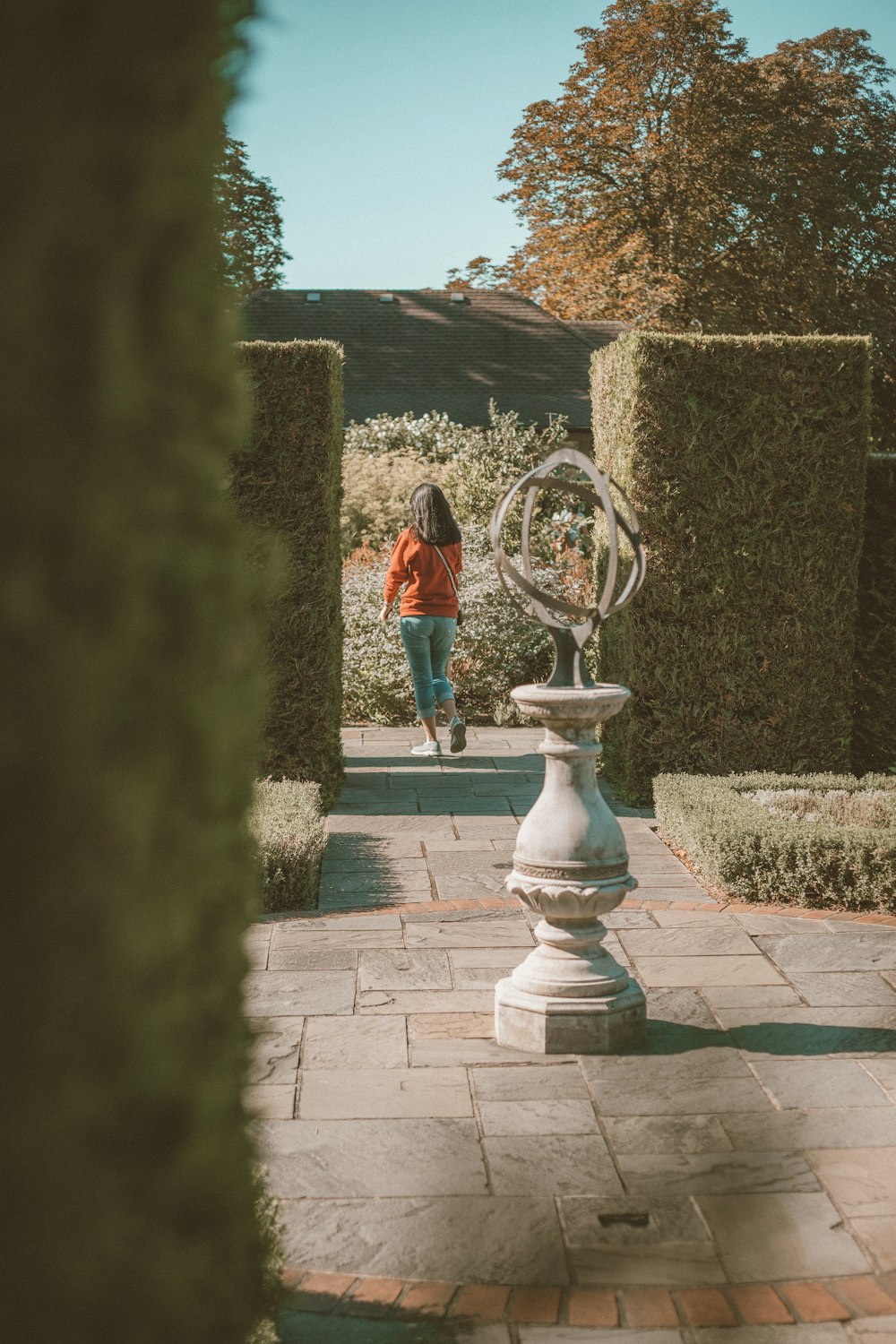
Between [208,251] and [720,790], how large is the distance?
6167 mm

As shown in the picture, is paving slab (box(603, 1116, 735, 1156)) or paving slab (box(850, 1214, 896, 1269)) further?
paving slab (box(603, 1116, 735, 1156))

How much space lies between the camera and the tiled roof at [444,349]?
90.2ft

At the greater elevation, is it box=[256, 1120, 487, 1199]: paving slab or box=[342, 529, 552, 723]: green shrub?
box=[342, 529, 552, 723]: green shrub

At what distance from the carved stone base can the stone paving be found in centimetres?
7

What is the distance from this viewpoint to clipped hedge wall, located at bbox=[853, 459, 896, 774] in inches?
338

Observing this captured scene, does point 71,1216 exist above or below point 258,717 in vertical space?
below

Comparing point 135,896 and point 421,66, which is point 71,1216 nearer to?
point 135,896

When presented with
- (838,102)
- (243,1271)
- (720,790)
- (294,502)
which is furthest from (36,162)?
(838,102)

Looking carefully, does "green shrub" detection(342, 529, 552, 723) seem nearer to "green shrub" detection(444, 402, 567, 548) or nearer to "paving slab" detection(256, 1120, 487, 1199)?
"green shrub" detection(444, 402, 567, 548)

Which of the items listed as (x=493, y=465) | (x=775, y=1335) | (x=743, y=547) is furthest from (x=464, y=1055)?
(x=493, y=465)

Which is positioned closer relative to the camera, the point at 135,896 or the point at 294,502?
the point at 135,896

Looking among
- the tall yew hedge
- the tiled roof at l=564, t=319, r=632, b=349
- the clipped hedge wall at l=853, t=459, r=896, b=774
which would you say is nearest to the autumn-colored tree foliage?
the tiled roof at l=564, t=319, r=632, b=349

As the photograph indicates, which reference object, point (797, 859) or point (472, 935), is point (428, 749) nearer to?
point (797, 859)

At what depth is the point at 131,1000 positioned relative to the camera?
1.25 metres
